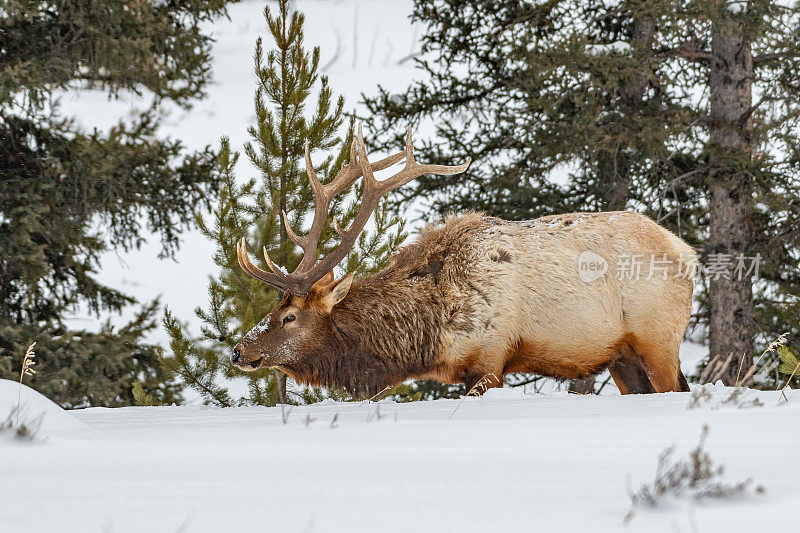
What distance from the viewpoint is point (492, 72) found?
1077cm

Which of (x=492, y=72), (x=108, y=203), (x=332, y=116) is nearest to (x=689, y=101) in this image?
(x=492, y=72)

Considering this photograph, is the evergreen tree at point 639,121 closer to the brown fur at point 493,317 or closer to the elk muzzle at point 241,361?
the brown fur at point 493,317

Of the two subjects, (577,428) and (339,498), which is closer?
(339,498)

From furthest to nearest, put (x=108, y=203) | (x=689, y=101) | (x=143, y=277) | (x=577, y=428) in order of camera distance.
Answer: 1. (x=143, y=277)
2. (x=689, y=101)
3. (x=108, y=203)
4. (x=577, y=428)

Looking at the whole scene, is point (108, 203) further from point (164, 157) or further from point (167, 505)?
point (167, 505)

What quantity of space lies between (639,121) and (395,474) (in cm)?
784

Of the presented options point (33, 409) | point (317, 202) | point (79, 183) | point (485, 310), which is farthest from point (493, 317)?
point (79, 183)

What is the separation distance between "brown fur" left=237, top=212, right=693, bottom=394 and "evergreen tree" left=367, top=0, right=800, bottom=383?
11.4ft

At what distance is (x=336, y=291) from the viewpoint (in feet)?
20.1

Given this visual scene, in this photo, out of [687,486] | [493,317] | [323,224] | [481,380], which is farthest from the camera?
[323,224]

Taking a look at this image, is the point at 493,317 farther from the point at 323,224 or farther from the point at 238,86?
the point at 238,86

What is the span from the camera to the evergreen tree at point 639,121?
9344mm

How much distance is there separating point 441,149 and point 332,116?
8.53 feet

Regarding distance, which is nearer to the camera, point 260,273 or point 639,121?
point 260,273
